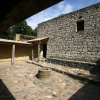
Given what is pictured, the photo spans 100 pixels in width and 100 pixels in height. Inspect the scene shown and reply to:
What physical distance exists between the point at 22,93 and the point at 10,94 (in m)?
0.54

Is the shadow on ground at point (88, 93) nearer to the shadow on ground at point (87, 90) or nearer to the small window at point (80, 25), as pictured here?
the shadow on ground at point (87, 90)

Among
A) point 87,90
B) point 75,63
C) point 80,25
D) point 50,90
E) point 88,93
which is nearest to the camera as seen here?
point 88,93

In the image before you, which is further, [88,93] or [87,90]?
[87,90]

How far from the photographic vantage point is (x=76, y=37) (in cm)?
1263

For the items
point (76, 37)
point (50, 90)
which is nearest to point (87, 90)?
point (50, 90)

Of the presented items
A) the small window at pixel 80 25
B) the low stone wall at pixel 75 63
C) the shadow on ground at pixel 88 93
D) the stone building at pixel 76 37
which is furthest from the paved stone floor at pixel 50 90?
the small window at pixel 80 25

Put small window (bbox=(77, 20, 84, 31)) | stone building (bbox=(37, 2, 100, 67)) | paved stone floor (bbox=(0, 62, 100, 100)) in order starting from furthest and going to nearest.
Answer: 1. small window (bbox=(77, 20, 84, 31))
2. stone building (bbox=(37, 2, 100, 67))
3. paved stone floor (bbox=(0, 62, 100, 100))

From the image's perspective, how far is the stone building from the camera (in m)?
11.2

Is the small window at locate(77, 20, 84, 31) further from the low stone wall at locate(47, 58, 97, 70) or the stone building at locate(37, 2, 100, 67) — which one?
the low stone wall at locate(47, 58, 97, 70)

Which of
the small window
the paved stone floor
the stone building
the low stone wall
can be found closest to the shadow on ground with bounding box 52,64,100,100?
the paved stone floor

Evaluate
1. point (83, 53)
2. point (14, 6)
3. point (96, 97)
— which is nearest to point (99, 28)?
point (83, 53)

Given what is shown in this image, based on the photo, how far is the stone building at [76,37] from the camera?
11172 millimetres

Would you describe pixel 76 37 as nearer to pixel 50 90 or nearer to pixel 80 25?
pixel 80 25

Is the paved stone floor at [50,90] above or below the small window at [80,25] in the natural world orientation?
below
